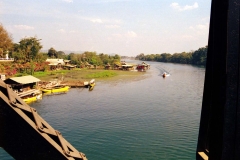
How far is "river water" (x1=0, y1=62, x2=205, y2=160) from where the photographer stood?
12.9 metres

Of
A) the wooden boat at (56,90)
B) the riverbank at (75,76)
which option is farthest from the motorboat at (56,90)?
the riverbank at (75,76)

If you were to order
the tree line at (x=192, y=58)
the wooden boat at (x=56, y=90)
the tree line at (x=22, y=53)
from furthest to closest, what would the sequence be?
the tree line at (x=192, y=58) → the tree line at (x=22, y=53) → the wooden boat at (x=56, y=90)

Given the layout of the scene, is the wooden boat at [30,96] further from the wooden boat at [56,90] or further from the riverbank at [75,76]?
the riverbank at [75,76]

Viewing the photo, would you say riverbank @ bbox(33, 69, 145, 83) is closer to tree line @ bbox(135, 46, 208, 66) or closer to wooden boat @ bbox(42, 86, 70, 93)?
wooden boat @ bbox(42, 86, 70, 93)

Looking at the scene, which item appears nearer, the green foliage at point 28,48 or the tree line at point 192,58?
the green foliage at point 28,48

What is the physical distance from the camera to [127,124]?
57.2ft

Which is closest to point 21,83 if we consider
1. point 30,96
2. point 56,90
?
point 30,96

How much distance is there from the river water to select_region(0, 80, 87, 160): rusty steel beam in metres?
11.4

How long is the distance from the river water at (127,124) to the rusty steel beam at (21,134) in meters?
11.4

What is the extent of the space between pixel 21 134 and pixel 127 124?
54.2 ft

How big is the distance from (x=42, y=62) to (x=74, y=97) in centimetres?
2856

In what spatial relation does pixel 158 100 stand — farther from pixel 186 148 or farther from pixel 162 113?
pixel 186 148

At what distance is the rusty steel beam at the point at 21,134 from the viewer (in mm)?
1199

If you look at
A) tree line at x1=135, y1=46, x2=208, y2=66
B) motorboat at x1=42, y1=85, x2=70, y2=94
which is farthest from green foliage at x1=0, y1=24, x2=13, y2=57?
tree line at x1=135, y1=46, x2=208, y2=66
